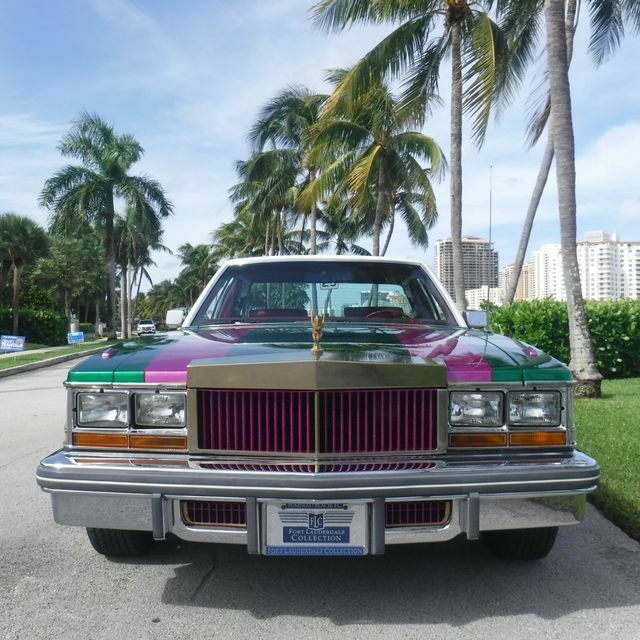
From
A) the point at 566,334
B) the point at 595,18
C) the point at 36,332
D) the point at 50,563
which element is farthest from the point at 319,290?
the point at 36,332

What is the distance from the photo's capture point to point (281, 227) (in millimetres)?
40844

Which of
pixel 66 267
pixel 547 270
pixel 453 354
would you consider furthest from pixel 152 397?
pixel 66 267

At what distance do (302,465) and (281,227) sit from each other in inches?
1524

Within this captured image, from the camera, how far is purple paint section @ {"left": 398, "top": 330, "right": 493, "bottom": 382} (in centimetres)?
280

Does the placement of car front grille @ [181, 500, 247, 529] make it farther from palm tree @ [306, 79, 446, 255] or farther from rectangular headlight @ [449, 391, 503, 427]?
palm tree @ [306, 79, 446, 255]

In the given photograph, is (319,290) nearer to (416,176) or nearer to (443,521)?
(443,521)

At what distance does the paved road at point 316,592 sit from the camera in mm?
2758

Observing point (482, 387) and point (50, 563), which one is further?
point (50, 563)

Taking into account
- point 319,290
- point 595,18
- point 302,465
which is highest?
point 595,18

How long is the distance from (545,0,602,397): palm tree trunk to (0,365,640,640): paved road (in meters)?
5.78

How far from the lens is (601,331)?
12703 millimetres

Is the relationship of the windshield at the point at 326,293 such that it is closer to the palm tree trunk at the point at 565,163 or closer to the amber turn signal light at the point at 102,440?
the amber turn signal light at the point at 102,440

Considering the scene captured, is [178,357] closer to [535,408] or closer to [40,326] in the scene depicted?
[535,408]

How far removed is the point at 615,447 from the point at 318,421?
422 cm
